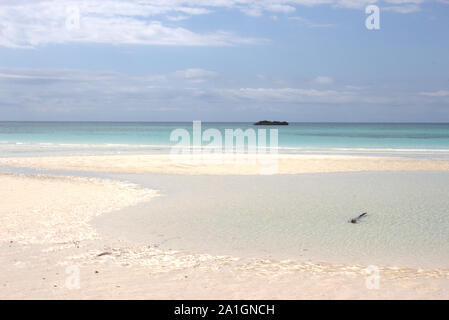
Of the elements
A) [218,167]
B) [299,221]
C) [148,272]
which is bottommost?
[148,272]

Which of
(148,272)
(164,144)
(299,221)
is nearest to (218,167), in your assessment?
(299,221)

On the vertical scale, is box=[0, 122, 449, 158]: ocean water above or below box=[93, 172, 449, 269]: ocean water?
above

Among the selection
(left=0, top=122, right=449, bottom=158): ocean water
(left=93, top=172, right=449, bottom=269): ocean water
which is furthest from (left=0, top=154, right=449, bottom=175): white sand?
(left=0, top=122, right=449, bottom=158): ocean water

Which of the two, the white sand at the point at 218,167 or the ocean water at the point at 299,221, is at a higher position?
the white sand at the point at 218,167

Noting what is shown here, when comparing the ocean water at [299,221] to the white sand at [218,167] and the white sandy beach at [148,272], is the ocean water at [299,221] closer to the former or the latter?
the white sandy beach at [148,272]

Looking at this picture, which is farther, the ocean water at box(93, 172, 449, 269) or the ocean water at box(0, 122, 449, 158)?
the ocean water at box(0, 122, 449, 158)

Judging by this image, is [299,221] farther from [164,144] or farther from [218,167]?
[164,144]

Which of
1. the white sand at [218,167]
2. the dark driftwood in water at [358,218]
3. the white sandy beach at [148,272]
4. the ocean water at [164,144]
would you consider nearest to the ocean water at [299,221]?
the dark driftwood in water at [358,218]

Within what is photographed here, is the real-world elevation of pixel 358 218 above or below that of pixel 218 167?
below

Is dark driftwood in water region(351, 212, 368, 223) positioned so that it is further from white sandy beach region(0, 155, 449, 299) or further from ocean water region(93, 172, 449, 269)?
white sandy beach region(0, 155, 449, 299)

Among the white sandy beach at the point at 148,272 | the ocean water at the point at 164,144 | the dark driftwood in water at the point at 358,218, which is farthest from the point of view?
the ocean water at the point at 164,144

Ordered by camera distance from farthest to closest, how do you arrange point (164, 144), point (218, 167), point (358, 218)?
point (164, 144), point (218, 167), point (358, 218)

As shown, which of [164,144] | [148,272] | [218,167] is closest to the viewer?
[148,272]
